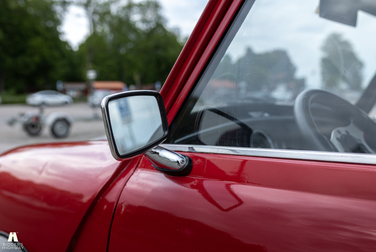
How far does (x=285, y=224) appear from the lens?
819mm

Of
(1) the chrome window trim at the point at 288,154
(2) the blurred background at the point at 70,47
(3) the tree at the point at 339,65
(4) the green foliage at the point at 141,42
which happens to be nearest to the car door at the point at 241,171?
(1) the chrome window trim at the point at 288,154

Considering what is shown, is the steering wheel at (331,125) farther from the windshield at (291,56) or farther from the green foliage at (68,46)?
the green foliage at (68,46)

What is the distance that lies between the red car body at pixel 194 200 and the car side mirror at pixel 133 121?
9cm

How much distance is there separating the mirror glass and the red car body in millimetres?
82

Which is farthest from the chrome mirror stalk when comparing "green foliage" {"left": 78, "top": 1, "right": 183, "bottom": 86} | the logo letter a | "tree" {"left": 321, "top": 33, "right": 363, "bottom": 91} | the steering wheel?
"green foliage" {"left": 78, "top": 1, "right": 183, "bottom": 86}

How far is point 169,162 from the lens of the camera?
3.23 feet

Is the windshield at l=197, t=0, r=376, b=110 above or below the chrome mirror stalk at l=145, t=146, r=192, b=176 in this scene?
above

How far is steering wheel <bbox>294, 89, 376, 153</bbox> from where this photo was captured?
1157 mm

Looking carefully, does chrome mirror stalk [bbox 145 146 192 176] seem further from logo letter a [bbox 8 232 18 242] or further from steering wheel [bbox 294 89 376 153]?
logo letter a [bbox 8 232 18 242]

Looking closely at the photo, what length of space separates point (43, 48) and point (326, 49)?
4764 centimetres

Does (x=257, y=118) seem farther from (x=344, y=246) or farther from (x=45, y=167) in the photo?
(x=45, y=167)

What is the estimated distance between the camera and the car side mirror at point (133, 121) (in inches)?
36.8

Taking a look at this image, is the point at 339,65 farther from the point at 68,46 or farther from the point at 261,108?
the point at 68,46

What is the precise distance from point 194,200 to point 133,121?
341mm
